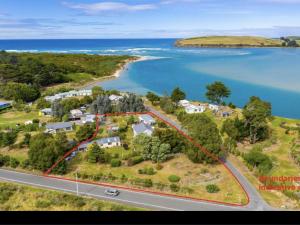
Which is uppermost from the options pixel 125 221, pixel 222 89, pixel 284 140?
pixel 125 221

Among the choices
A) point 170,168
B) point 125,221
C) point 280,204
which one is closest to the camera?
point 125,221

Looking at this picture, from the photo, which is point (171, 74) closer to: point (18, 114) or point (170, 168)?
point (18, 114)

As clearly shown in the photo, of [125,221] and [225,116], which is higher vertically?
[125,221]

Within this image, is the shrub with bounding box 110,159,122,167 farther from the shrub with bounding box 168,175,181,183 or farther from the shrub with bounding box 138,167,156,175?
the shrub with bounding box 168,175,181,183

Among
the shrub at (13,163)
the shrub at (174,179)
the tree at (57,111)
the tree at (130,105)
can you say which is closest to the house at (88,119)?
the tree at (57,111)

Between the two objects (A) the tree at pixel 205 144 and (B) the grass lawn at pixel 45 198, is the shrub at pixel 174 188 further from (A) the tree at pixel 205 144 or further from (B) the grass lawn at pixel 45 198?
(A) the tree at pixel 205 144

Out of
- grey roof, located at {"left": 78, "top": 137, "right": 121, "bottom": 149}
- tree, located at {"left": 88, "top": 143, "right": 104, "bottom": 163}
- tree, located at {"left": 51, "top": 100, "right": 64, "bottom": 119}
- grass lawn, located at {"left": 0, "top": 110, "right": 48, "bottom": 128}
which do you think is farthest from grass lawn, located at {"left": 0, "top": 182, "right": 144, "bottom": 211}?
grass lawn, located at {"left": 0, "top": 110, "right": 48, "bottom": 128}

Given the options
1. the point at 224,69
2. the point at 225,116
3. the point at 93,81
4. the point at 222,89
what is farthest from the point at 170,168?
the point at 224,69
